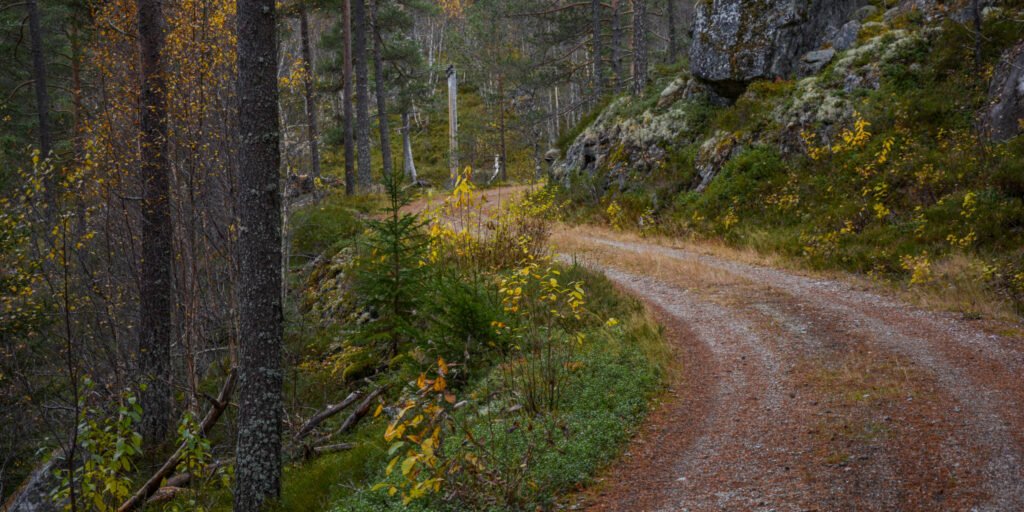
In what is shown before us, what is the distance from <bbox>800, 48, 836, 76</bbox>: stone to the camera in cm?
1490

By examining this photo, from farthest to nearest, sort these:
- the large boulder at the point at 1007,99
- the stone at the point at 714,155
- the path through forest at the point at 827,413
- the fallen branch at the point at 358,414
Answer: the stone at the point at 714,155, the large boulder at the point at 1007,99, the fallen branch at the point at 358,414, the path through forest at the point at 827,413

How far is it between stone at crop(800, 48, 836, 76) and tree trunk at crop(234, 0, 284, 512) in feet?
45.3

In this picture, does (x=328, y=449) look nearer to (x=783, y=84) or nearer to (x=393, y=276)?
(x=393, y=276)

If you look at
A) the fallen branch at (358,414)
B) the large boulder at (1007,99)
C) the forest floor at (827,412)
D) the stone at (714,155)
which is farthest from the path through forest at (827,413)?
the stone at (714,155)

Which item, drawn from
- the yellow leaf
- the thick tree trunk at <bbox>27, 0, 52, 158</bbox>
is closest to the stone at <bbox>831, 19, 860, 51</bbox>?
the yellow leaf

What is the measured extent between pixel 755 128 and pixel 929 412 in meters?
10.8

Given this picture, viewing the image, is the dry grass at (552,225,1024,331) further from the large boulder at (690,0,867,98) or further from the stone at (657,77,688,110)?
the large boulder at (690,0,867,98)

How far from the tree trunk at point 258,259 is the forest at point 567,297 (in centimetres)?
2

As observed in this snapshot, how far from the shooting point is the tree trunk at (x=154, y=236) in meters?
8.50

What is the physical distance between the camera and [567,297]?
861 centimetres

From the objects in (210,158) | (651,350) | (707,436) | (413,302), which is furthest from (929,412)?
(210,158)

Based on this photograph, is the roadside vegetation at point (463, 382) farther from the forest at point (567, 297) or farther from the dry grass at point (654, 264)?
the dry grass at point (654, 264)

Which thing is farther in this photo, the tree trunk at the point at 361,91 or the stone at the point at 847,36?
the tree trunk at the point at 361,91

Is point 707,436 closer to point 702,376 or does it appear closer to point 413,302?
point 702,376
